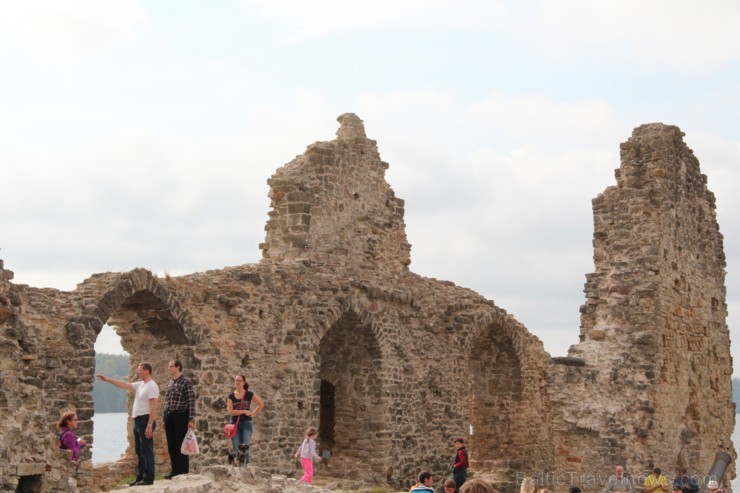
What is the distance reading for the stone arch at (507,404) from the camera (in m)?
24.2

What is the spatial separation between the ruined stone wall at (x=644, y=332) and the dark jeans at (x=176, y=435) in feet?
29.5

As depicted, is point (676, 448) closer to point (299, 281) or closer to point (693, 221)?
point (693, 221)

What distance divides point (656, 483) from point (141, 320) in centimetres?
807

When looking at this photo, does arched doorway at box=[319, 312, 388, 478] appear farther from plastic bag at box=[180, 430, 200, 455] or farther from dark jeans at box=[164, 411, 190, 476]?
plastic bag at box=[180, 430, 200, 455]

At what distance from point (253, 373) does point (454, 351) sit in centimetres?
531

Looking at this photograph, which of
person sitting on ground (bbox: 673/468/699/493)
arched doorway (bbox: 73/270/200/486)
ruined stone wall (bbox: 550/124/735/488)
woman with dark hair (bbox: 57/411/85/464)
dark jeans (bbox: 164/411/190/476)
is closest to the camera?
woman with dark hair (bbox: 57/411/85/464)

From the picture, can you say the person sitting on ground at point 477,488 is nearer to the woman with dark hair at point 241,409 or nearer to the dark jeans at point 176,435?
the dark jeans at point 176,435

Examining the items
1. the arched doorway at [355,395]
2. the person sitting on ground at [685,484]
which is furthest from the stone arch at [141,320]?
the person sitting on ground at [685,484]

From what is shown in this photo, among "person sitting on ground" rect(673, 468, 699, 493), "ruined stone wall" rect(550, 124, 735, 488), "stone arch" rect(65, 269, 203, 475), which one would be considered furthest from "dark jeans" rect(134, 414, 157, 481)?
"ruined stone wall" rect(550, 124, 735, 488)

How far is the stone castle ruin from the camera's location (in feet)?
57.2

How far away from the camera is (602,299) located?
21.1 meters

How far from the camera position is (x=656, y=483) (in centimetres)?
1858

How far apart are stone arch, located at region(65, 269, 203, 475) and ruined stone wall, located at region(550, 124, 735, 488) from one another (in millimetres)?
6624

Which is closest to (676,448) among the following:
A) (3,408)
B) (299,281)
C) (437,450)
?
(437,450)
